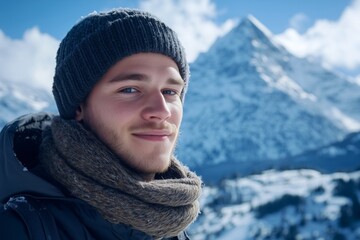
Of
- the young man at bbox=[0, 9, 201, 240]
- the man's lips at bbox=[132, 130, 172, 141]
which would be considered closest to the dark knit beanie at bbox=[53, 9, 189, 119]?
the young man at bbox=[0, 9, 201, 240]

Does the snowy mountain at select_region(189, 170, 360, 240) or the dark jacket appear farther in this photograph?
the snowy mountain at select_region(189, 170, 360, 240)

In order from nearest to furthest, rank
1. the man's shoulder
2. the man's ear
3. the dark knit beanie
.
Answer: the man's shoulder
the dark knit beanie
the man's ear

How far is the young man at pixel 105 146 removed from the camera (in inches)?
94.7

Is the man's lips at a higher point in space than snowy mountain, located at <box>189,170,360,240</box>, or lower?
lower

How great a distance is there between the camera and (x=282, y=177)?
154 meters

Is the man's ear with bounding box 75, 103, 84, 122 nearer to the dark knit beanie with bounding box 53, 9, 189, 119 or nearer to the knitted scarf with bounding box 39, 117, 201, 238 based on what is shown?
the dark knit beanie with bounding box 53, 9, 189, 119

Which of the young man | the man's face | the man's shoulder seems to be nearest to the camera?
the man's shoulder

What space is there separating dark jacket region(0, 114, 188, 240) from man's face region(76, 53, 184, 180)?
0.40 metres

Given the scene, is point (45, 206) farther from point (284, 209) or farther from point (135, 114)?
point (284, 209)

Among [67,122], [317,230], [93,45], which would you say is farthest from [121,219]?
[317,230]

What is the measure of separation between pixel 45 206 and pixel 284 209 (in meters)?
117

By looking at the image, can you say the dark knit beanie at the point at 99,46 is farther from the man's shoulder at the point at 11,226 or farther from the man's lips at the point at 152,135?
the man's shoulder at the point at 11,226

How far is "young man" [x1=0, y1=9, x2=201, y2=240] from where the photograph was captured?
2.41m

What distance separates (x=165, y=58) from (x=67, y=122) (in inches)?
31.0
